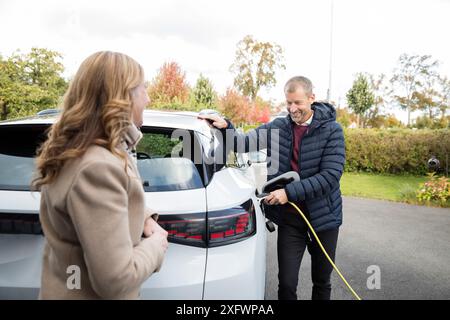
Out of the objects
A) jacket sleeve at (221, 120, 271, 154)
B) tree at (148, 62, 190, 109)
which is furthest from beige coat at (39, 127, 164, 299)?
tree at (148, 62, 190, 109)

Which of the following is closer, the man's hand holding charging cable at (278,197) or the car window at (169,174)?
the car window at (169,174)

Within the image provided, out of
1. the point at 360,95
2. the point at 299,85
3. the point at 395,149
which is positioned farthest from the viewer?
the point at 360,95

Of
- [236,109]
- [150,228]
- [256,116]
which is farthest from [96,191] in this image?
[256,116]

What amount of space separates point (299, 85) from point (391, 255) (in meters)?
3.47

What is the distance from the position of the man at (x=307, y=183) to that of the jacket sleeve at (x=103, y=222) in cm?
Result: 164

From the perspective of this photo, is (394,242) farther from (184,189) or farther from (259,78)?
(259,78)

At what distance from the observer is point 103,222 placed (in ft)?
3.38

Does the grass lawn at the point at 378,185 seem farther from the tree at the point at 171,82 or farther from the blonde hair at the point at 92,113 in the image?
the tree at the point at 171,82

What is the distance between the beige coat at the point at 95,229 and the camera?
3.38 ft

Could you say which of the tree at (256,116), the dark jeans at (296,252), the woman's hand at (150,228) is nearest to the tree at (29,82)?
the dark jeans at (296,252)

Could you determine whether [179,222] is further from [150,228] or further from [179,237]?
[150,228]

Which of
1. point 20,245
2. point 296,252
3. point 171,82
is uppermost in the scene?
point 171,82

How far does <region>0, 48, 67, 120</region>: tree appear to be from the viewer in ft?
43.9

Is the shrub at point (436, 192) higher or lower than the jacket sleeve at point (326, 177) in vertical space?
lower
